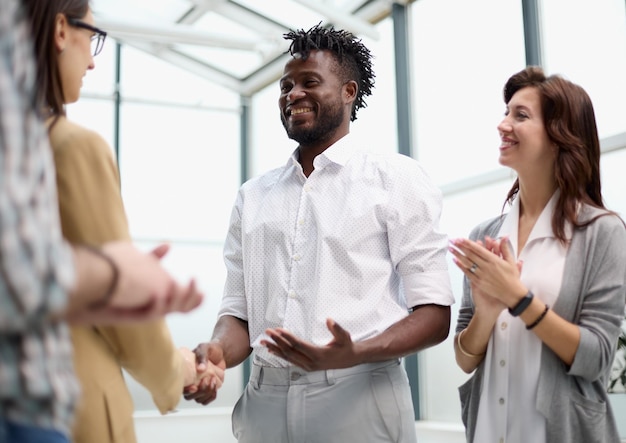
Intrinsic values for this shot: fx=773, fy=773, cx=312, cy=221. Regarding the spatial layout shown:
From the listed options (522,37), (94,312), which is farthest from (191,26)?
(94,312)

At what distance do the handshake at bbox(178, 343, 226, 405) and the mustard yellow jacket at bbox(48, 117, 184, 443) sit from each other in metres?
0.55

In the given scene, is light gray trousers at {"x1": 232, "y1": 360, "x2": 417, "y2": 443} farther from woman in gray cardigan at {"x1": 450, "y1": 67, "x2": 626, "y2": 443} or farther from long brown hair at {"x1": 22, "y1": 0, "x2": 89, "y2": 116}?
long brown hair at {"x1": 22, "y1": 0, "x2": 89, "y2": 116}

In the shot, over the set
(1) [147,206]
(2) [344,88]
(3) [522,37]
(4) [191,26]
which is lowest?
(2) [344,88]

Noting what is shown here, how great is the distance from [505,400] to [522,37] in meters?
3.15

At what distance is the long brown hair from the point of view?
1.25 m

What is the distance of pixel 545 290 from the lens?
2.11 metres

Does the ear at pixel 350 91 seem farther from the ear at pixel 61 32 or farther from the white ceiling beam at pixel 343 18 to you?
the white ceiling beam at pixel 343 18

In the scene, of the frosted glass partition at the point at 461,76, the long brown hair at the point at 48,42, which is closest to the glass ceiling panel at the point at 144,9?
the frosted glass partition at the point at 461,76

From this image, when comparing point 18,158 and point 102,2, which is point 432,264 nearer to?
point 18,158

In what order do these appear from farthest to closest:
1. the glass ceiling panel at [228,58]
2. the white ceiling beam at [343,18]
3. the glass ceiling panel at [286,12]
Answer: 1. the glass ceiling panel at [228,58]
2. the glass ceiling panel at [286,12]
3. the white ceiling beam at [343,18]

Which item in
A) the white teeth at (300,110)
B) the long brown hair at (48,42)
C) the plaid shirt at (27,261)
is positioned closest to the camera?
the plaid shirt at (27,261)

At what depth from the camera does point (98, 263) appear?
2.68 feet

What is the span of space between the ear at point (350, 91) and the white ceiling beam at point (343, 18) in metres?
3.54

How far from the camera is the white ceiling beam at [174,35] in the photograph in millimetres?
6812
